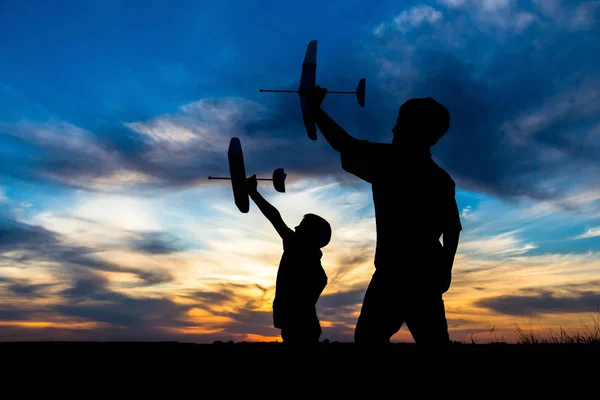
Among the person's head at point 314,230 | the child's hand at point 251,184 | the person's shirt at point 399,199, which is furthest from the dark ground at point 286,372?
the child's hand at point 251,184

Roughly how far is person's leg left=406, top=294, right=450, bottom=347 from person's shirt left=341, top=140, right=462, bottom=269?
0.29 m

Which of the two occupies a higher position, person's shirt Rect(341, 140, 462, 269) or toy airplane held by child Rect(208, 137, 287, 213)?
toy airplane held by child Rect(208, 137, 287, 213)

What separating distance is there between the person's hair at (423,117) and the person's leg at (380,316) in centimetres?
109

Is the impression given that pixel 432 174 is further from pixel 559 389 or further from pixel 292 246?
pixel 559 389

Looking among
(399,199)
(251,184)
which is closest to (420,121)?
(399,199)

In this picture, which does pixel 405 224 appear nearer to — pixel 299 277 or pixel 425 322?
pixel 425 322

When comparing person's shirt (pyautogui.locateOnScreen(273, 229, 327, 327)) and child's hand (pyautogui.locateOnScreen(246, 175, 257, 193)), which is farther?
child's hand (pyautogui.locateOnScreen(246, 175, 257, 193))

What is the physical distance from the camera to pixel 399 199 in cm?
422

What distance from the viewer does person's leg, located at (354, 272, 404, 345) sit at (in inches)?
163

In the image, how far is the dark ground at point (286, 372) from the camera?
14.0 ft

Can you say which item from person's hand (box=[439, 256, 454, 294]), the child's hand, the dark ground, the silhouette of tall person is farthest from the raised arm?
the child's hand

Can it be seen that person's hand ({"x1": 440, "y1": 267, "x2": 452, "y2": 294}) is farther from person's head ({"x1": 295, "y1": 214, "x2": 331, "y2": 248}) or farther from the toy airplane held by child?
the toy airplane held by child

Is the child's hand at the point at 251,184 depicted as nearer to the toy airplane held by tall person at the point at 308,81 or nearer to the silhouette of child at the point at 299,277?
the silhouette of child at the point at 299,277

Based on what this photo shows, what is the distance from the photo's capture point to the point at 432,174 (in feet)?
14.3
